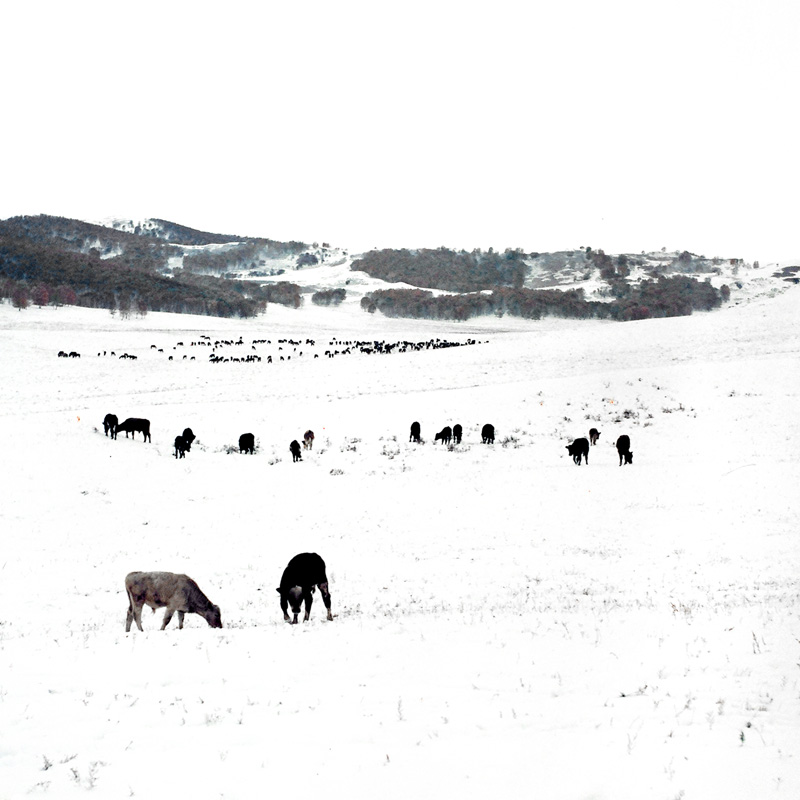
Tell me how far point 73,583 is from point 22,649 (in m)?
4.72

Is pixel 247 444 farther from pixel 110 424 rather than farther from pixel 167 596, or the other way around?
pixel 167 596

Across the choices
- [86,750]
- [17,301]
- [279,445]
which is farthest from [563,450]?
[17,301]

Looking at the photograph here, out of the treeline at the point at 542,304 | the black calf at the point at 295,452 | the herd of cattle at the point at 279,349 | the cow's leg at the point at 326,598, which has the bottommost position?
the black calf at the point at 295,452

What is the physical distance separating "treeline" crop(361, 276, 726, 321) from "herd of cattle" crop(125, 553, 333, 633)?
157009 millimetres

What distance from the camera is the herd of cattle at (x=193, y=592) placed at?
9781 millimetres

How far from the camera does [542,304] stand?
16625cm

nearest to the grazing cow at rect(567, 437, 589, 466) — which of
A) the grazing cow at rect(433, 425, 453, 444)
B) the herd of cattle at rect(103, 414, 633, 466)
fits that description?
the herd of cattle at rect(103, 414, 633, 466)

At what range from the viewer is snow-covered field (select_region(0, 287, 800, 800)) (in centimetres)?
527

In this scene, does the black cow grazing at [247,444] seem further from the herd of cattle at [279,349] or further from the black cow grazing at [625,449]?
the herd of cattle at [279,349]

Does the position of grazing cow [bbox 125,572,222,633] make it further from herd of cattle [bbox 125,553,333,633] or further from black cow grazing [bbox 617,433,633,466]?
black cow grazing [bbox 617,433,633,466]

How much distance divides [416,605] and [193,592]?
3.61 m

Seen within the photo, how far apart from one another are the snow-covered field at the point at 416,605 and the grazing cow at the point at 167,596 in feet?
1.68

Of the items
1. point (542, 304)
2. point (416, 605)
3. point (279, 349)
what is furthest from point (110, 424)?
point (542, 304)

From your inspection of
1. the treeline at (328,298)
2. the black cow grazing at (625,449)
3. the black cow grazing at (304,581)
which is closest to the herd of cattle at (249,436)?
the black cow grazing at (625,449)
